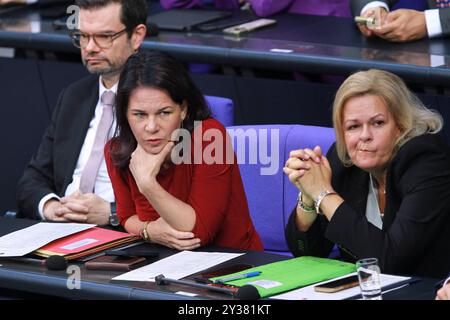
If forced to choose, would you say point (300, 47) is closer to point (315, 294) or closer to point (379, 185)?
point (379, 185)

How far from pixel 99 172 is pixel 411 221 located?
1606 mm

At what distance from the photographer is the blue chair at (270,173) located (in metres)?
4.51

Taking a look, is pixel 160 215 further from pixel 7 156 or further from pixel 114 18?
pixel 7 156

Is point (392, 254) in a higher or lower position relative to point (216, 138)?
lower

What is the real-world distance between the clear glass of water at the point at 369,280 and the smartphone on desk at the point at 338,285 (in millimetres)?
66

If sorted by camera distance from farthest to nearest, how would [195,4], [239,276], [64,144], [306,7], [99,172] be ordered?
1. [195,4]
2. [306,7]
3. [64,144]
4. [99,172]
5. [239,276]

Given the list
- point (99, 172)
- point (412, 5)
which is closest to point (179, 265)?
point (99, 172)

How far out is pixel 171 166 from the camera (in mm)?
4301

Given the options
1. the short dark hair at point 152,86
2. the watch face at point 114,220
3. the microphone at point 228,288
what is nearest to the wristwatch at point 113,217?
the watch face at point 114,220

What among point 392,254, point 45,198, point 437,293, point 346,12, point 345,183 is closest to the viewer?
point 437,293

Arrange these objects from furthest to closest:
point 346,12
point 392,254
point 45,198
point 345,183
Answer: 1. point 346,12
2. point 45,198
3. point 345,183
4. point 392,254

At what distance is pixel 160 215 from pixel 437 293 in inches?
43.1

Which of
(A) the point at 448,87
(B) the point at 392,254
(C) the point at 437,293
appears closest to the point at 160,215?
(B) the point at 392,254

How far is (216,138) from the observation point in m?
4.29
